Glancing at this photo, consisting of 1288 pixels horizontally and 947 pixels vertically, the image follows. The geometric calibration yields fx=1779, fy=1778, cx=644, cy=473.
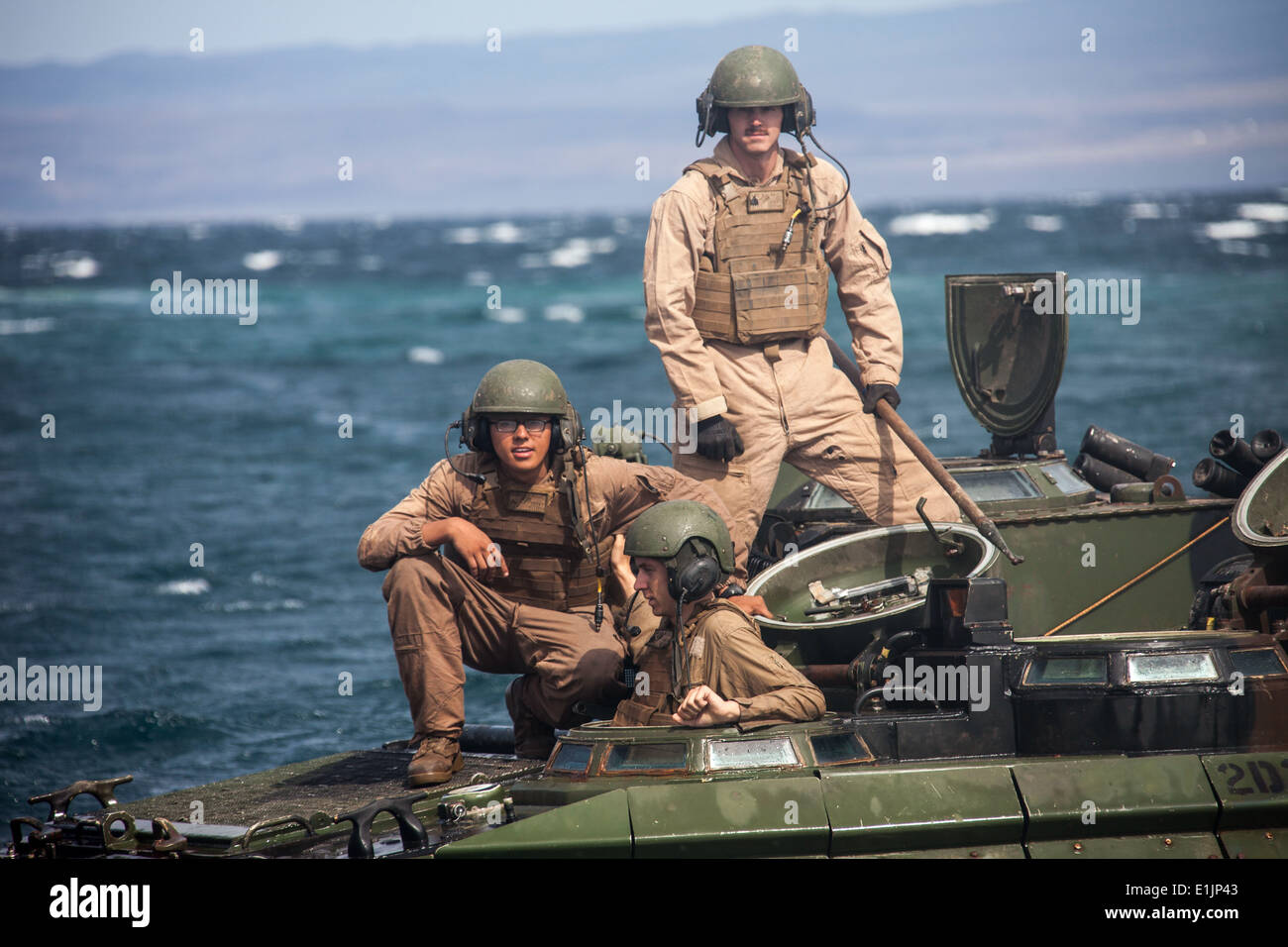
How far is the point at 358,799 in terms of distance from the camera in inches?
380

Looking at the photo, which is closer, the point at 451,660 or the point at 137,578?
the point at 451,660

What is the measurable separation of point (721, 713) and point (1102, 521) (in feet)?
14.4

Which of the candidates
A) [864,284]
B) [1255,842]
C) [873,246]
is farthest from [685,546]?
[873,246]

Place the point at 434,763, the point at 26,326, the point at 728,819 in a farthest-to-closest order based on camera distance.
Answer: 1. the point at 26,326
2. the point at 434,763
3. the point at 728,819

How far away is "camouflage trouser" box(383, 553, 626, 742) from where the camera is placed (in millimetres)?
10023

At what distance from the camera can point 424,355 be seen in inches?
2202

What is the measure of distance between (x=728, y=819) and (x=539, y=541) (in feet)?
8.34

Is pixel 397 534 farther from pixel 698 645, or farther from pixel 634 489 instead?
pixel 698 645

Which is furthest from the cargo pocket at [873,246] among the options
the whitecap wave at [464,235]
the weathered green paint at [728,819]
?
the whitecap wave at [464,235]

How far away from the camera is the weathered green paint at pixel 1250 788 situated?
8383mm

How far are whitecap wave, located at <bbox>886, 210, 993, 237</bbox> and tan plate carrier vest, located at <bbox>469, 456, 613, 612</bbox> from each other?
92.3 meters

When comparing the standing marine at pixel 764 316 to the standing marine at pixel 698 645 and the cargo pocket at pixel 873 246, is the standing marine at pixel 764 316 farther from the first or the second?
the standing marine at pixel 698 645
